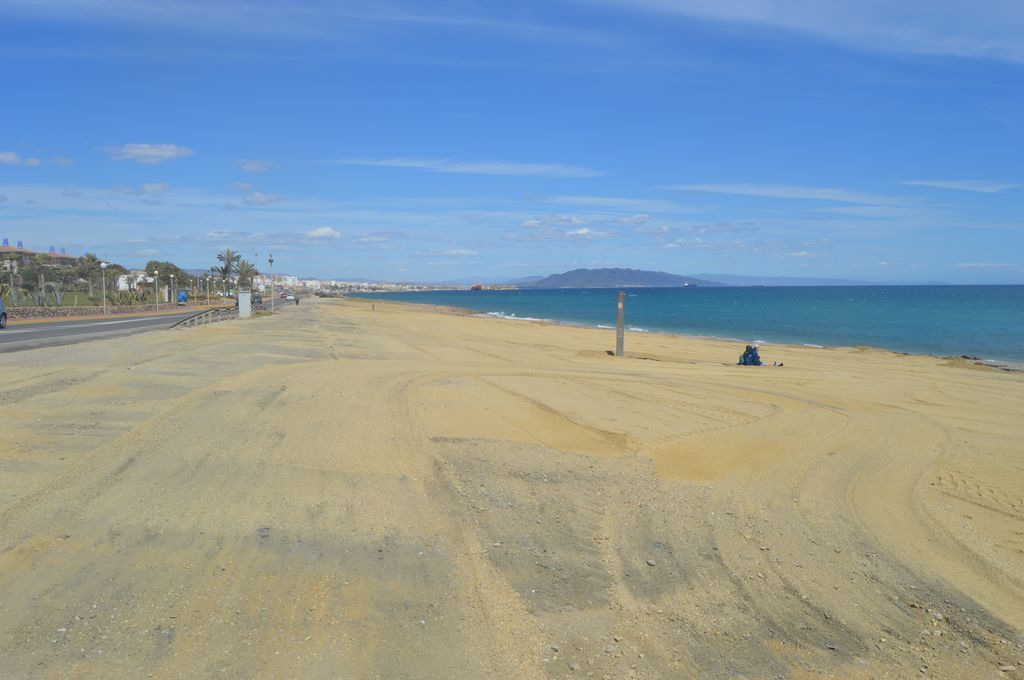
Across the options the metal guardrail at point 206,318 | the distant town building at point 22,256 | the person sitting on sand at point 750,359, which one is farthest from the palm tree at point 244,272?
the person sitting on sand at point 750,359

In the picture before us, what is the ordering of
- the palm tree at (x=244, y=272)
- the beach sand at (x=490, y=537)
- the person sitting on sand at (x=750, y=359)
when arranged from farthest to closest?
the palm tree at (x=244, y=272) → the person sitting on sand at (x=750, y=359) → the beach sand at (x=490, y=537)

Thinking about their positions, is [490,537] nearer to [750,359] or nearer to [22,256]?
[750,359]

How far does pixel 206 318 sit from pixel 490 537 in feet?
110

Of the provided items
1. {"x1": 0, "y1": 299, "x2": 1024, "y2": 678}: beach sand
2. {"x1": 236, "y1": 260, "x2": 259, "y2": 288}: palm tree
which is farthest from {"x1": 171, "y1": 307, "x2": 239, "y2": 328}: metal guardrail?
{"x1": 236, "y1": 260, "x2": 259, "y2": 288}: palm tree

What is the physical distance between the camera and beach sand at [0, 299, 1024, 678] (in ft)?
14.3

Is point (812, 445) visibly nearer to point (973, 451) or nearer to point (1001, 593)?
point (973, 451)

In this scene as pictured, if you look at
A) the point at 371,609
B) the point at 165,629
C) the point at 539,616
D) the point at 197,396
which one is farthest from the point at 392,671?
the point at 197,396

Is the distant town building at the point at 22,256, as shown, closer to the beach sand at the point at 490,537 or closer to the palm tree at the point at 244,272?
the palm tree at the point at 244,272

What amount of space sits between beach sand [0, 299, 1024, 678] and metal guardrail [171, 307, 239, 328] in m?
19.6

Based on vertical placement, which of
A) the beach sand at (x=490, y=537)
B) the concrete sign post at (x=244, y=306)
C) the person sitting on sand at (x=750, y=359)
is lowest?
the beach sand at (x=490, y=537)

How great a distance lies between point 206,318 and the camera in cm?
3619

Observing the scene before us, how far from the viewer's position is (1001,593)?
17.8 feet

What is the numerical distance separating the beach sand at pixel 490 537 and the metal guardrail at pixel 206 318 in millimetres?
19613

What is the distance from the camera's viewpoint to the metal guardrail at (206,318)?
31853 mm
